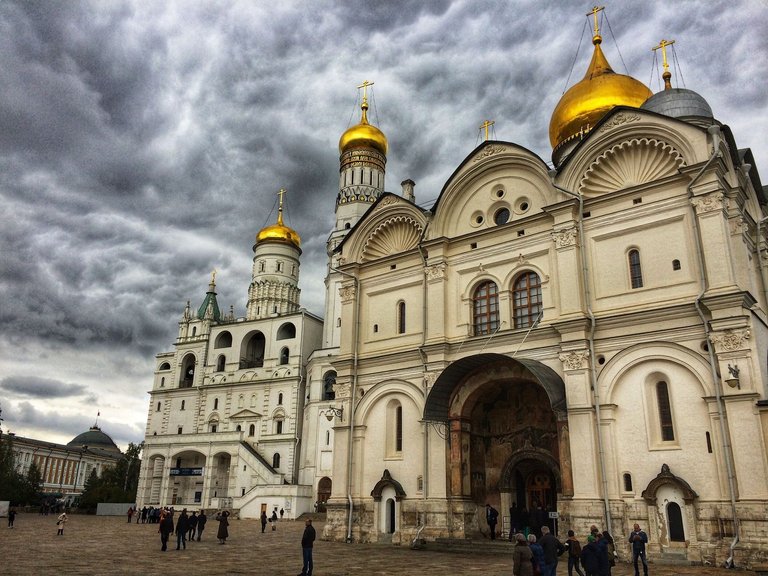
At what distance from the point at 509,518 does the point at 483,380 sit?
443cm

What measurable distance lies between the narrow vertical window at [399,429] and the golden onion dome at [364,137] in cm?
3195

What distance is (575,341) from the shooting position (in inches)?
725

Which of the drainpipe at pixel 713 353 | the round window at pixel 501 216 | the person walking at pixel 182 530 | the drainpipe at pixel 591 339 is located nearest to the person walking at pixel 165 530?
the person walking at pixel 182 530

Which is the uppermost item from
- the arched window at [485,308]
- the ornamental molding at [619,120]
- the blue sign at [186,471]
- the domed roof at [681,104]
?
the domed roof at [681,104]

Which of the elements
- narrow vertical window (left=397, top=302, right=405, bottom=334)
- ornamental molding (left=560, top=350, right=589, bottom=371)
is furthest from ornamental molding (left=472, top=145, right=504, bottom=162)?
ornamental molding (left=560, top=350, right=589, bottom=371)

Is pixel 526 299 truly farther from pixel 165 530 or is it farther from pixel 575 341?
pixel 165 530

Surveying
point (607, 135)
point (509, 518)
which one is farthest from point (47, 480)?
point (607, 135)

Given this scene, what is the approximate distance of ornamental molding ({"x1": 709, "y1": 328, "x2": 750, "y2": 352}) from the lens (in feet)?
51.9

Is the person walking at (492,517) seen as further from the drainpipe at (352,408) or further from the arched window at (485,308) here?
the arched window at (485,308)

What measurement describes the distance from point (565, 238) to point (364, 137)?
1307 inches

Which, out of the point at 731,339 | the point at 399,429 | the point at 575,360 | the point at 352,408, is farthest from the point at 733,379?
the point at 352,408

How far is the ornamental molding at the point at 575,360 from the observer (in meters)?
18.1

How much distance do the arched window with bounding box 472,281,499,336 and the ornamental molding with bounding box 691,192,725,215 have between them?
665 centimetres

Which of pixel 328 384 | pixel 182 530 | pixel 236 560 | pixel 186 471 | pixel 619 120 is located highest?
pixel 619 120
